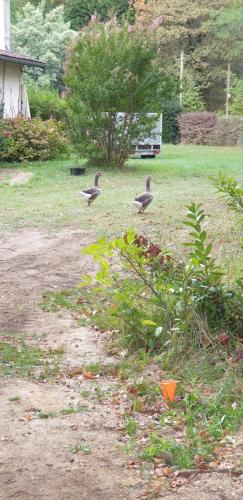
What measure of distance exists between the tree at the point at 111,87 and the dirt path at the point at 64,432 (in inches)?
522

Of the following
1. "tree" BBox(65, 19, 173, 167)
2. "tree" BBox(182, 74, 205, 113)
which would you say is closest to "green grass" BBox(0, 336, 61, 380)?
"tree" BBox(65, 19, 173, 167)

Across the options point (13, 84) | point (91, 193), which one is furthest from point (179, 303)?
point (13, 84)

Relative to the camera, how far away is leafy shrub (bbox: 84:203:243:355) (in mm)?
5473

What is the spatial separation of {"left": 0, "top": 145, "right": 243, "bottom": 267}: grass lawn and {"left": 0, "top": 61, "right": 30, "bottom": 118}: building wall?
4304 millimetres

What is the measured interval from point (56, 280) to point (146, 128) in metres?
12.9

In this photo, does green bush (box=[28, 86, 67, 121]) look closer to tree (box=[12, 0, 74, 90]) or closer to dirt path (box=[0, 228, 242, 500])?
tree (box=[12, 0, 74, 90])

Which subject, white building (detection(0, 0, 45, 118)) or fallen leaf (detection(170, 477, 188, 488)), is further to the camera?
white building (detection(0, 0, 45, 118))

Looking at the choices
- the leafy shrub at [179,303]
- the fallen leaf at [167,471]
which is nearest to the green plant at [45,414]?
the fallen leaf at [167,471]

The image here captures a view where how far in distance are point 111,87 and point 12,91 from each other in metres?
7.27

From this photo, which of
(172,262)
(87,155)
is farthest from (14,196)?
(172,262)

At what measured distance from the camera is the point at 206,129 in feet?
132

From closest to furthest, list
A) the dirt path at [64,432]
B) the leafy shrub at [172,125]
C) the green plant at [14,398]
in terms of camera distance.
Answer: the dirt path at [64,432] → the green plant at [14,398] → the leafy shrub at [172,125]

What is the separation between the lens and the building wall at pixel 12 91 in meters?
25.1

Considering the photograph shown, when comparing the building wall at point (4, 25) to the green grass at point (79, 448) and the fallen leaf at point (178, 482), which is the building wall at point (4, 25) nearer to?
the green grass at point (79, 448)
